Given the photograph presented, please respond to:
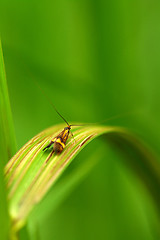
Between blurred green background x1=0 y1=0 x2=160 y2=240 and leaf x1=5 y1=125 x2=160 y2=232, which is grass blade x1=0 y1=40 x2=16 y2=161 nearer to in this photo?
leaf x1=5 y1=125 x2=160 y2=232

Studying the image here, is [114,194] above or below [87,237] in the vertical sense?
above

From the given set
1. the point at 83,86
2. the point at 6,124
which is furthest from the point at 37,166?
the point at 83,86

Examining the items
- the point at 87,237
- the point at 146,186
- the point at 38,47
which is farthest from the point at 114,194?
the point at 38,47

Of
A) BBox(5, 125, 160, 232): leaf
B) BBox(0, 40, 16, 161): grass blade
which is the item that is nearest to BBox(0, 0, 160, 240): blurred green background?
BBox(5, 125, 160, 232): leaf

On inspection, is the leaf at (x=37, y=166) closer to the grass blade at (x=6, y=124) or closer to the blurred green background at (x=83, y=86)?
the grass blade at (x=6, y=124)

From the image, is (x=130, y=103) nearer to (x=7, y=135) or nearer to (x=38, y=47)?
(x=38, y=47)

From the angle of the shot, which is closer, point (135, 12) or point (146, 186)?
point (146, 186)

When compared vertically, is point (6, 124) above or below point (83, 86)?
below

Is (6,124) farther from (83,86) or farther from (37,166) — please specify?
(83,86)
